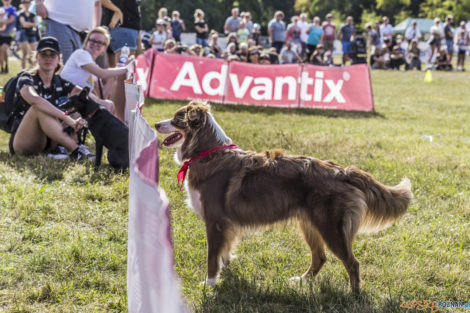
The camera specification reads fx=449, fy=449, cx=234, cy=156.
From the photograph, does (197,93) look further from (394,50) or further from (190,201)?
(394,50)

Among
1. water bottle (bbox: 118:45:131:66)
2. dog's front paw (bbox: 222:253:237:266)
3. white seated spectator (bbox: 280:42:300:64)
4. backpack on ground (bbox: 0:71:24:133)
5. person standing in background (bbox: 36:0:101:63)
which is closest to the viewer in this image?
dog's front paw (bbox: 222:253:237:266)

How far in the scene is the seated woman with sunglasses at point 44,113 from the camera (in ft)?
17.7

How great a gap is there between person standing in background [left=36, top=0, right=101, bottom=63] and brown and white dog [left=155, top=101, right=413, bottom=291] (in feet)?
14.3

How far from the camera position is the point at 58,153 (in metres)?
5.81

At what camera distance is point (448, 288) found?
3.06 m

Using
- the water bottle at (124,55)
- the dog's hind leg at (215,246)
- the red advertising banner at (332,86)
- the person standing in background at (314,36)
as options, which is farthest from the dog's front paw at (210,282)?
the person standing in background at (314,36)

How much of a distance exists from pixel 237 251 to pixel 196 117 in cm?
118

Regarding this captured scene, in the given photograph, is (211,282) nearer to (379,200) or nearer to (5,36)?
(379,200)

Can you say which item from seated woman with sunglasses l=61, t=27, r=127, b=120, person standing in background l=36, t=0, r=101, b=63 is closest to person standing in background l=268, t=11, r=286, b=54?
person standing in background l=36, t=0, r=101, b=63

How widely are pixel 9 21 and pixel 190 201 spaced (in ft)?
43.0

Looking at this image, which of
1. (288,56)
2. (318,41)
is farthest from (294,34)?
(288,56)

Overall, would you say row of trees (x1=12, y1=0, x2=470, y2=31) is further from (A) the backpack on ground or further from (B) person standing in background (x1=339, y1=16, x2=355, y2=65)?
(A) the backpack on ground

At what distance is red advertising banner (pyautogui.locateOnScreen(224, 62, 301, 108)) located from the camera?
9.84 meters

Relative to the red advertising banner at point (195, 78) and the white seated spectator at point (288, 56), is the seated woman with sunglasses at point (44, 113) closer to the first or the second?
the red advertising banner at point (195, 78)
